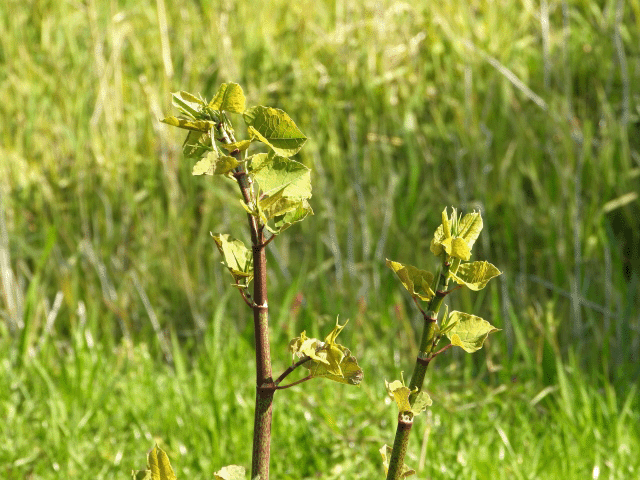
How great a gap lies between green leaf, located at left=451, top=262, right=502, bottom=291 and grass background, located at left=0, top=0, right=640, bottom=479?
1.03m

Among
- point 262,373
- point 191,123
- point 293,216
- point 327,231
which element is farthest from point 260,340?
point 327,231

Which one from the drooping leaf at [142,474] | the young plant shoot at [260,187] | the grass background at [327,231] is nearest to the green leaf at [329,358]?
the young plant shoot at [260,187]

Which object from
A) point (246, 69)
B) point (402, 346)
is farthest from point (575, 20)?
point (402, 346)

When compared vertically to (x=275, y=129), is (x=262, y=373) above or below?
below

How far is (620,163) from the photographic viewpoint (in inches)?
106

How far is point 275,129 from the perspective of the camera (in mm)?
736

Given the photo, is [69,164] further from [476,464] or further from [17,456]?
[476,464]

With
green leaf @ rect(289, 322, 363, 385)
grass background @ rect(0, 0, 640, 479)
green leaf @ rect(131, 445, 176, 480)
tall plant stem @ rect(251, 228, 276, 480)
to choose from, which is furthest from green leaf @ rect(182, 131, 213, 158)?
grass background @ rect(0, 0, 640, 479)

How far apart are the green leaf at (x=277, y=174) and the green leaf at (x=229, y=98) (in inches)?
2.2

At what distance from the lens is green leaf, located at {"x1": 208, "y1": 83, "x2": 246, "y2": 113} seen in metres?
0.72

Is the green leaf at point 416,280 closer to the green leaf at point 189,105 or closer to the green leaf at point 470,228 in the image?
the green leaf at point 470,228

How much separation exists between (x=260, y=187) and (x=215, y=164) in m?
0.06

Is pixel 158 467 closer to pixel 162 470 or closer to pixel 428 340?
pixel 162 470

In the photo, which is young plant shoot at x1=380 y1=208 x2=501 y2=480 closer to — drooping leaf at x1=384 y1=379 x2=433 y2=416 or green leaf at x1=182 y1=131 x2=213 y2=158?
drooping leaf at x1=384 y1=379 x2=433 y2=416
